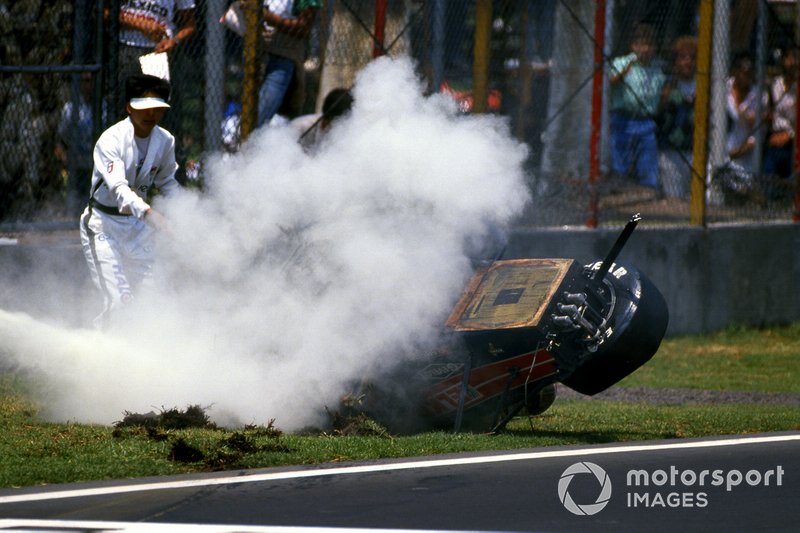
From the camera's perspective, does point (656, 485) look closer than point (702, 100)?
Yes

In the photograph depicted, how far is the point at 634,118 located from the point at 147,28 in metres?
5.35

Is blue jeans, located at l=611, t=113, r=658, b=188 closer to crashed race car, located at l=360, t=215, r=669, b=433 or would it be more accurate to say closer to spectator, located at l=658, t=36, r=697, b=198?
spectator, located at l=658, t=36, r=697, b=198

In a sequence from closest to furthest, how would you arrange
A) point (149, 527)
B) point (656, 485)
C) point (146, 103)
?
1. point (149, 527)
2. point (656, 485)
3. point (146, 103)

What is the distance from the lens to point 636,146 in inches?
567

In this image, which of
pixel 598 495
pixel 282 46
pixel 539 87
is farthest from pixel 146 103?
pixel 539 87

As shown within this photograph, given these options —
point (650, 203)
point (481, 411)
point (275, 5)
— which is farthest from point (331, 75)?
point (481, 411)

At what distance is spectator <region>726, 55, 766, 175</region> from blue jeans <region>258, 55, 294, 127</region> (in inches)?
251

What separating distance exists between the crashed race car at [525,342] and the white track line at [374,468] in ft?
1.52

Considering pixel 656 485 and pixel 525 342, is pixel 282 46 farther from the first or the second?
pixel 656 485

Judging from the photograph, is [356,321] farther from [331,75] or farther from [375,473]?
[331,75]

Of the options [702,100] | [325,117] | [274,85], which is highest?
[274,85]

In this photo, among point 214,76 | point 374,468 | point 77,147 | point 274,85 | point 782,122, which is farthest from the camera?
point 782,122

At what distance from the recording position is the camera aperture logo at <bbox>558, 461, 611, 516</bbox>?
6.62 meters

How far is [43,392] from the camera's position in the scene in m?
9.91
